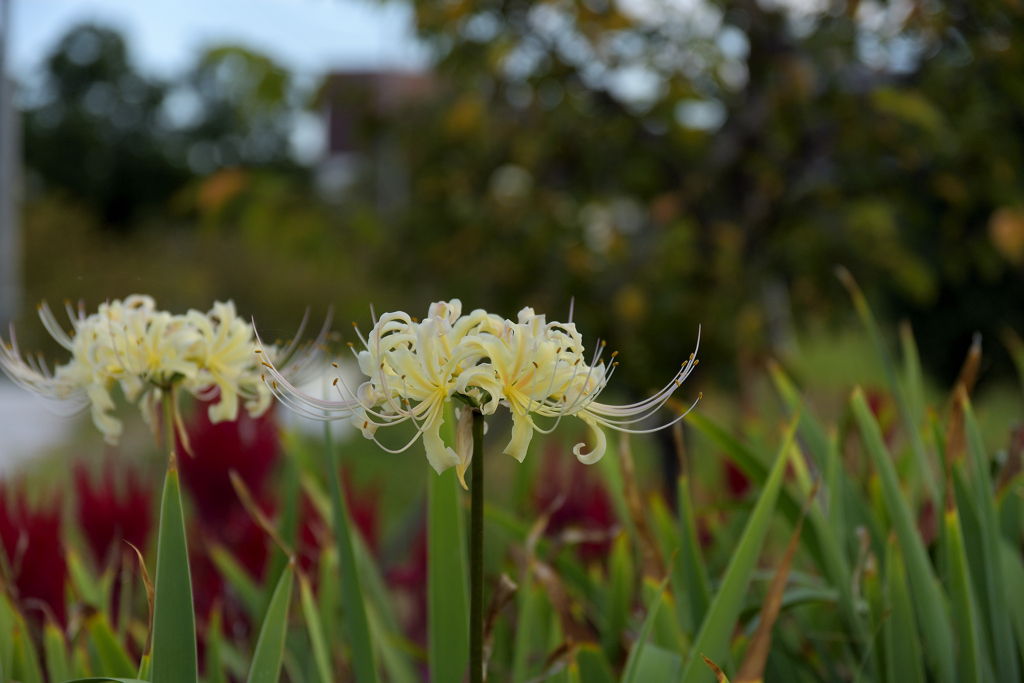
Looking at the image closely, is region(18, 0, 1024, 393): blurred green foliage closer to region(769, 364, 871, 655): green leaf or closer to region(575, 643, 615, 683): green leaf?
region(769, 364, 871, 655): green leaf

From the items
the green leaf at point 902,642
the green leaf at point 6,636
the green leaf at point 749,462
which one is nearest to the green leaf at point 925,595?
the green leaf at point 902,642

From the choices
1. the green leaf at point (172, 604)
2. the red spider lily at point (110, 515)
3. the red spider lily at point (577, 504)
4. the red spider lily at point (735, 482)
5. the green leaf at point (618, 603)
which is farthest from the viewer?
the red spider lily at point (735, 482)

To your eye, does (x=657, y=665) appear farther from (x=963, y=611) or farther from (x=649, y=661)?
(x=963, y=611)

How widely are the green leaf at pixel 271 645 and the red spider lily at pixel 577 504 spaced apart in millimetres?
1132

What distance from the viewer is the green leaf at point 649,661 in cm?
98

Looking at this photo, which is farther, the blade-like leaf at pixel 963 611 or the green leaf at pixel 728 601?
the blade-like leaf at pixel 963 611

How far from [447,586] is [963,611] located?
2.15ft

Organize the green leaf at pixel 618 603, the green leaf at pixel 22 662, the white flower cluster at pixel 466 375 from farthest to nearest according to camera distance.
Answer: the green leaf at pixel 618 603, the green leaf at pixel 22 662, the white flower cluster at pixel 466 375

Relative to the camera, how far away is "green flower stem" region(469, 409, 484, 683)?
75 cm

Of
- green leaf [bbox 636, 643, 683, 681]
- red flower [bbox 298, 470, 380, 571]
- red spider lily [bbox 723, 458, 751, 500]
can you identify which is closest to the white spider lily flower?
green leaf [bbox 636, 643, 683, 681]

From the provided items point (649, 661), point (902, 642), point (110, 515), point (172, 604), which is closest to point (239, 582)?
point (110, 515)

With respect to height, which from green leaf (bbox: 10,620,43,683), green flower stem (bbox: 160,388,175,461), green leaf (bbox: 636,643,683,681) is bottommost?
green leaf (bbox: 636,643,683,681)

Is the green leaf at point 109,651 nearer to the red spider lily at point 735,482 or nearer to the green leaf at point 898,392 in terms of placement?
the green leaf at point 898,392

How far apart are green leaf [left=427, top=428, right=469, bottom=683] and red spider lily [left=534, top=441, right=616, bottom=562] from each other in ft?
3.32
